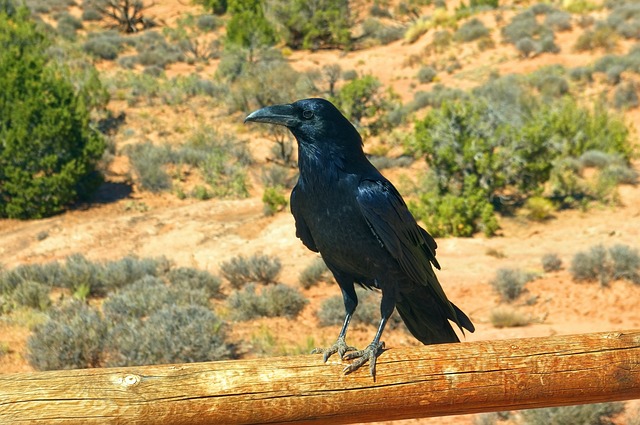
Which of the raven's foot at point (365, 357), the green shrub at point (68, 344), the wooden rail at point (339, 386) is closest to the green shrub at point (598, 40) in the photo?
the green shrub at point (68, 344)

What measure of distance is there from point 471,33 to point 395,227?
2713 centimetres

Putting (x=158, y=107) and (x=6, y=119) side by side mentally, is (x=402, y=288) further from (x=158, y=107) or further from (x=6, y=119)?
(x=158, y=107)

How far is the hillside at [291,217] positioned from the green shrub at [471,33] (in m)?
0.28

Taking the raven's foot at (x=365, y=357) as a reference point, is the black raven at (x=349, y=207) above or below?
above

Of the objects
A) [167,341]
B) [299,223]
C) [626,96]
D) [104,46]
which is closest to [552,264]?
[167,341]

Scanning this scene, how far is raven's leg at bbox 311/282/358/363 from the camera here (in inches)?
91.3

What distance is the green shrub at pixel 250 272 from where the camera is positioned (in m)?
9.67

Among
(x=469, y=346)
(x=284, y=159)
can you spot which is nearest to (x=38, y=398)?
(x=469, y=346)

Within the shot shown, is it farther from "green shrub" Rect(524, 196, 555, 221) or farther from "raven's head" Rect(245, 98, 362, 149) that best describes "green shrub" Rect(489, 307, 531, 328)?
"raven's head" Rect(245, 98, 362, 149)

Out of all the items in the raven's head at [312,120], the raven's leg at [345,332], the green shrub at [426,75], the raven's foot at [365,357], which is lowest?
the green shrub at [426,75]

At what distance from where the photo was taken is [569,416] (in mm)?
5746

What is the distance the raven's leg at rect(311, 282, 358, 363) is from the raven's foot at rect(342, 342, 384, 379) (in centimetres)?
5

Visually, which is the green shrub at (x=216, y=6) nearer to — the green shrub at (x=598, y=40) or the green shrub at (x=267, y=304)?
the green shrub at (x=598, y=40)

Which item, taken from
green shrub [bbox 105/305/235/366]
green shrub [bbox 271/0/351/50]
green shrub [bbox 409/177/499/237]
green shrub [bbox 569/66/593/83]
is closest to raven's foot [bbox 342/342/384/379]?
green shrub [bbox 105/305/235/366]
